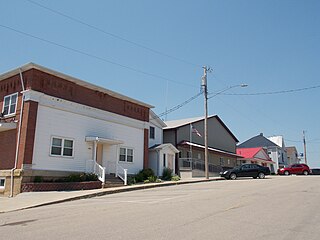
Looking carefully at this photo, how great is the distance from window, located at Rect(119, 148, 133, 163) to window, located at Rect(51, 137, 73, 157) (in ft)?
17.4

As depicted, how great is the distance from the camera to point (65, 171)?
21938mm

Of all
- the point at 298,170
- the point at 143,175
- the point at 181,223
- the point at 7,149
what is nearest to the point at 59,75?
the point at 7,149

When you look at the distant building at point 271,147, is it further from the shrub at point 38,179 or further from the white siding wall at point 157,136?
the shrub at point 38,179

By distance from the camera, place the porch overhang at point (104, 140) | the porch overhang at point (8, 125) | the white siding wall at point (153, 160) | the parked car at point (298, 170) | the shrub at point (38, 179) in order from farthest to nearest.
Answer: the parked car at point (298, 170)
the white siding wall at point (153, 160)
the porch overhang at point (104, 140)
the porch overhang at point (8, 125)
the shrub at point (38, 179)

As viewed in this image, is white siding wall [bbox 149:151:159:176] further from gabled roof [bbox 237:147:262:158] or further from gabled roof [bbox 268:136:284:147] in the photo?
gabled roof [bbox 268:136:284:147]

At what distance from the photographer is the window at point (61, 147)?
2156 centimetres

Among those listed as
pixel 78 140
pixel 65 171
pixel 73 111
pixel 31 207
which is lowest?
pixel 31 207

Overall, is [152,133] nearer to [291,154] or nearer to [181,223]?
[181,223]

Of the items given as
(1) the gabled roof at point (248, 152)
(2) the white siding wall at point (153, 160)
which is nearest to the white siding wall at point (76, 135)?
(2) the white siding wall at point (153, 160)

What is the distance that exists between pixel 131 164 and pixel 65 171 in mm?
7105

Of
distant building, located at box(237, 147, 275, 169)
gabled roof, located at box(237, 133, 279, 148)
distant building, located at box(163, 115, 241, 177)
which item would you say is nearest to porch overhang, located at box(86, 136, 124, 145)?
distant building, located at box(163, 115, 241, 177)

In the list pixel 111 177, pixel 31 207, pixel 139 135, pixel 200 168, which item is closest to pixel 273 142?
pixel 200 168

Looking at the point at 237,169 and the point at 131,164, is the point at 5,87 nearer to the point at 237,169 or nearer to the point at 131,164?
the point at 131,164

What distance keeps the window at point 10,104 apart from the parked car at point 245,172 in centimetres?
2063
